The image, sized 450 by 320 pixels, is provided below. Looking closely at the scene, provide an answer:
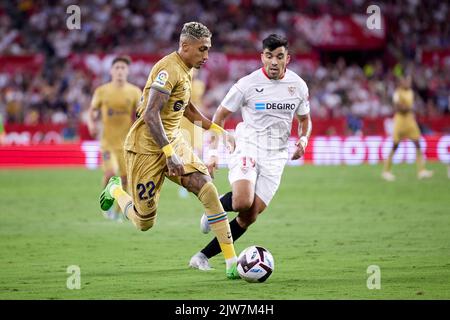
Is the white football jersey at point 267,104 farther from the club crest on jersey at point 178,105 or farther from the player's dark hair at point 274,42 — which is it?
the club crest on jersey at point 178,105

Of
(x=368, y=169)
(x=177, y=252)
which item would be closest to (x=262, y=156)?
(x=177, y=252)

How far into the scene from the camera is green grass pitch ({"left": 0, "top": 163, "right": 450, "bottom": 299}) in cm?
869

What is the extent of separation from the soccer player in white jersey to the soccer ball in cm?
97

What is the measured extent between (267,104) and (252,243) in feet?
8.35

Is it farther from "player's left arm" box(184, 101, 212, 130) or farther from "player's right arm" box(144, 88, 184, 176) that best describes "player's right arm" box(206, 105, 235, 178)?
"player's right arm" box(144, 88, 184, 176)

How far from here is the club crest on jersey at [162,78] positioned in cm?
884

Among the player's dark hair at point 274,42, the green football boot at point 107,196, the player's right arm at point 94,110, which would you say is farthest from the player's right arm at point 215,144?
the player's right arm at point 94,110

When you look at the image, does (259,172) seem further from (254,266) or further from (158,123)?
(158,123)

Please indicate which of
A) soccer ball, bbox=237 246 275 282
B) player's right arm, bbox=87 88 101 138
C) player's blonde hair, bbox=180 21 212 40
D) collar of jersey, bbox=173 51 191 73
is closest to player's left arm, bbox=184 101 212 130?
collar of jersey, bbox=173 51 191 73

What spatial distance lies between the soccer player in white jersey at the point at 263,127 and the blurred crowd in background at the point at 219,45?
1965 cm

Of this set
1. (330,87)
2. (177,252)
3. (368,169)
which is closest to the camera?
(177,252)

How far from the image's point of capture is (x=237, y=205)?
32.2 ft

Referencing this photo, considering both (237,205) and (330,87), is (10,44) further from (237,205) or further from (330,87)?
(237,205)

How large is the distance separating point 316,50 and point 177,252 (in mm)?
25028
